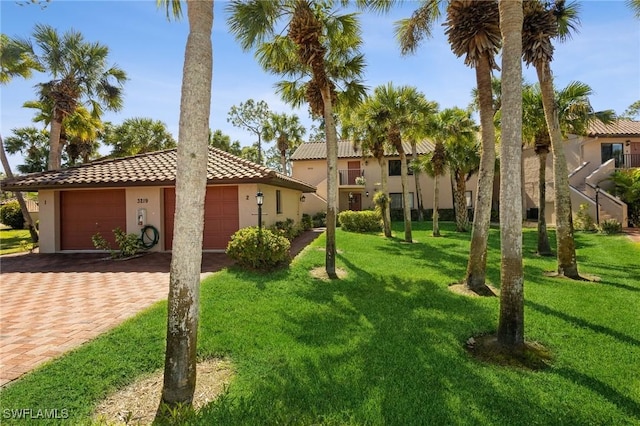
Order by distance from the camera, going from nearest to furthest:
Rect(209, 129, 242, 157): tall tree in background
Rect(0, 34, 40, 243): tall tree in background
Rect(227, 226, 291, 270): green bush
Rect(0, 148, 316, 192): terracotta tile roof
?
Rect(227, 226, 291, 270): green bush → Rect(0, 148, 316, 192): terracotta tile roof → Rect(0, 34, 40, 243): tall tree in background → Rect(209, 129, 242, 157): tall tree in background

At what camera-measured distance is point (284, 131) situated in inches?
1371

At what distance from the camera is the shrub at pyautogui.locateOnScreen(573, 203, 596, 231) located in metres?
19.3

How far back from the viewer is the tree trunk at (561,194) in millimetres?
9570

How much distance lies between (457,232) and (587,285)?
12767 millimetres

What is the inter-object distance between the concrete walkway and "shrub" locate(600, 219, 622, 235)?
659 inches

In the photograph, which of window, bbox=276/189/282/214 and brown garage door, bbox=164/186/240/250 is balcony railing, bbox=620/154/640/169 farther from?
brown garage door, bbox=164/186/240/250

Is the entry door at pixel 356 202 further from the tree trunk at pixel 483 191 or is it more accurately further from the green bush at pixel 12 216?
the green bush at pixel 12 216

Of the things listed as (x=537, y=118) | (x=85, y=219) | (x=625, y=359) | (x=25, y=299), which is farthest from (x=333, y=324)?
(x=85, y=219)

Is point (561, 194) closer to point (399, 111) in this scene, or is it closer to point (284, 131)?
point (399, 111)

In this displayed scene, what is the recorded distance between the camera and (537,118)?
13.0 meters

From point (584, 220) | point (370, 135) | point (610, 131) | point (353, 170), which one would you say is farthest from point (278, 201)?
point (610, 131)

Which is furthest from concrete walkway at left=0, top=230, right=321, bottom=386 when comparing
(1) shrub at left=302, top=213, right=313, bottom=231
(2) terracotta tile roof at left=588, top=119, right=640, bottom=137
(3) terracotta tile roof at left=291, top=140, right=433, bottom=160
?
(2) terracotta tile roof at left=588, top=119, right=640, bottom=137

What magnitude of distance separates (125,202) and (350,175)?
19.7m

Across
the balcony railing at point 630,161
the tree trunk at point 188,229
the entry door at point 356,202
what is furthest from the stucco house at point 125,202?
the balcony railing at point 630,161
